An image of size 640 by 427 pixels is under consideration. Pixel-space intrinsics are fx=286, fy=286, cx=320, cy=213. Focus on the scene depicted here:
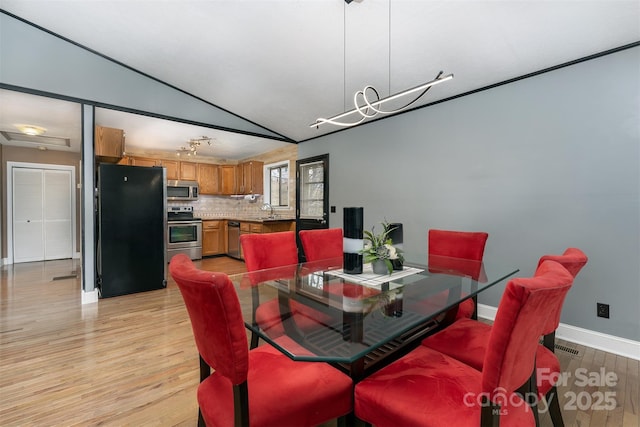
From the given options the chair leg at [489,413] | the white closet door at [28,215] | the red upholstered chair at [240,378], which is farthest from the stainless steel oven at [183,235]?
the chair leg at [489,413]

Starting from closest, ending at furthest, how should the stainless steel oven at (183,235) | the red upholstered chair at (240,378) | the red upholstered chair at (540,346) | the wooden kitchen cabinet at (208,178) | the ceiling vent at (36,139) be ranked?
the red upholstered chair at (240,378)
the red upholstered chair at (540,346)
the ceiling vent at (36,139)
the stainless steel oven at (183,235)
the wooden kitchen cabinet at (208,178)

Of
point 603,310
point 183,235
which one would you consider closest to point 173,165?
point 183,235

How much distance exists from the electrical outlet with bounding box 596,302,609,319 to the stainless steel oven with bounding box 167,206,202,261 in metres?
5.93

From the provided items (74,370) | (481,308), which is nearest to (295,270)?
(74,370)

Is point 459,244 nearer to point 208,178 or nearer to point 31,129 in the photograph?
point 208,178

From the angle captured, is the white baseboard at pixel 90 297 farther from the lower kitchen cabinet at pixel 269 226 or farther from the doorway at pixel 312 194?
the doorway at pixel 312 194

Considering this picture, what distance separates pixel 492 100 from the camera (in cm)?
290

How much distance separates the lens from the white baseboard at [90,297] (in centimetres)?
335

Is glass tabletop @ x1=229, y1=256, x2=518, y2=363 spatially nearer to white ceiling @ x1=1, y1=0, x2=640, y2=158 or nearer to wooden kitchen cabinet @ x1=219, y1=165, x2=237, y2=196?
white ceiling @ x1=1, y1=0, x2=640, y2=158

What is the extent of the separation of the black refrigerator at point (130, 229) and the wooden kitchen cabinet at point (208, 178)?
2.55m

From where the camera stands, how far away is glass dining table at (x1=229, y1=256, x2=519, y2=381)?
1.07m

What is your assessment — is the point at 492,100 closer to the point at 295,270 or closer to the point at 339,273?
the point at 339,273

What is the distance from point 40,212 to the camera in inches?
231

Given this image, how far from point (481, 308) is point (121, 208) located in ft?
14.6
